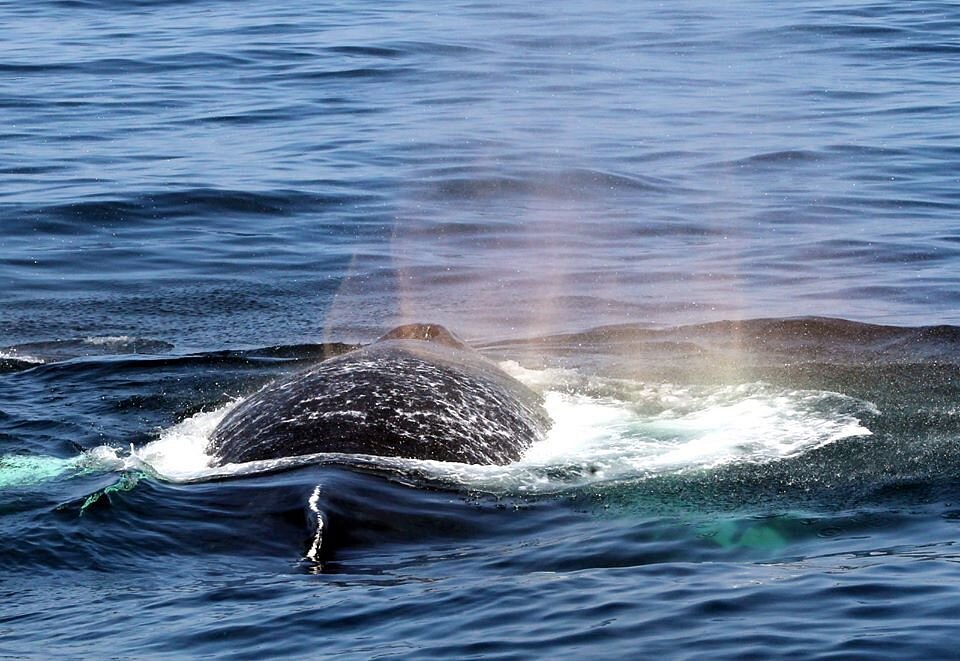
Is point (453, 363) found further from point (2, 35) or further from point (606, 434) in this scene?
point (2, 35)

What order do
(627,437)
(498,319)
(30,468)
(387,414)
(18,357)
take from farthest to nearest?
(498,319), (18,357), (627,437), (30,468), (387,414)

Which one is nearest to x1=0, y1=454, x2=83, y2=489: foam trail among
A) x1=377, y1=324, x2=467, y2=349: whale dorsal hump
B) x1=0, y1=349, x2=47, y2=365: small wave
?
x1=377, y1=324, x2=467, y2=349: whale dorsal hump

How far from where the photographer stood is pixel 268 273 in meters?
18.5

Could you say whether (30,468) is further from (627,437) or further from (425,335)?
(627,437)

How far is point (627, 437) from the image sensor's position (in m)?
11.4

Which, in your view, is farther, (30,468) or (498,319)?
(498,319)

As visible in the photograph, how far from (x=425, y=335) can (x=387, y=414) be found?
7.75 ft

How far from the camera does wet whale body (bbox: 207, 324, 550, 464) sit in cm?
959

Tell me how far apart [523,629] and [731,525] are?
2.02 meters

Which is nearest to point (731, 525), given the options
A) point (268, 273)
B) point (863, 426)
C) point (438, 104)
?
point (863, 426)

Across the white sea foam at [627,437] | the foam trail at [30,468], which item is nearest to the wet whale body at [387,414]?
the white sea foam at [627,437]

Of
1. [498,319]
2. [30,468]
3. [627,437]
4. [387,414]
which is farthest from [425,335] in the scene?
[498,319]

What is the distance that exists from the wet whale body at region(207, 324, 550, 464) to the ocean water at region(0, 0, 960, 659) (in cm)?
29

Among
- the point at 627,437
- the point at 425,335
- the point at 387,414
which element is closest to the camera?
the point at 387,414
